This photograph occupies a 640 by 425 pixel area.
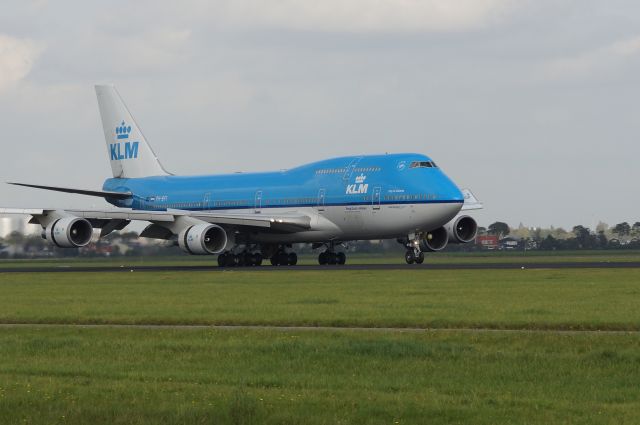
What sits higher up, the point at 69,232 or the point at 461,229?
the point at 461,229

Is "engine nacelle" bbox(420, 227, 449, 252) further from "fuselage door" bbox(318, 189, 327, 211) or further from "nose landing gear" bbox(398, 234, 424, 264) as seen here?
"fuselage door" bbox(318, 189, 327, 211)

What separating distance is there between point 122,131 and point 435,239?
24384 mm

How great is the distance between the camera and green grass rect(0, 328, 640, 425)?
1475 cm

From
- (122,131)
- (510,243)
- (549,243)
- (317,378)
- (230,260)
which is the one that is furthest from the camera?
(510,243)

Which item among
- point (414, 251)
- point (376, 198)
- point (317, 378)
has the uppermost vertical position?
→ point (376, 198)

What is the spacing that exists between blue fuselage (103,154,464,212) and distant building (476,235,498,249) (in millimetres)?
44112

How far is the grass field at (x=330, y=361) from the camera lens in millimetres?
14922

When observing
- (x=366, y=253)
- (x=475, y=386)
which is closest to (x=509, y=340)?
(x=475, y=386)

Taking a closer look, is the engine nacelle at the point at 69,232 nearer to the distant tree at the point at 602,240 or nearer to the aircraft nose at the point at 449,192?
the aircraft nose at the point at 449,192

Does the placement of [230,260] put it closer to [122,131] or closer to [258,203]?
[258,203]

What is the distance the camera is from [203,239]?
57.7 m

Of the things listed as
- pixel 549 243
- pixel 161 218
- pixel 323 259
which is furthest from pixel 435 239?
pixel 549 243

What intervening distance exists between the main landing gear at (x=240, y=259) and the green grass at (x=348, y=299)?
1204 centimetres

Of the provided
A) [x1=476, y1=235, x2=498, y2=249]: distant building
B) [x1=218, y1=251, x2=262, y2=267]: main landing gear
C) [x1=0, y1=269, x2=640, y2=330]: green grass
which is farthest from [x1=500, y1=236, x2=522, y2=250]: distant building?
[x1=0, y1=269, x2=640, y2=330]: green grass
